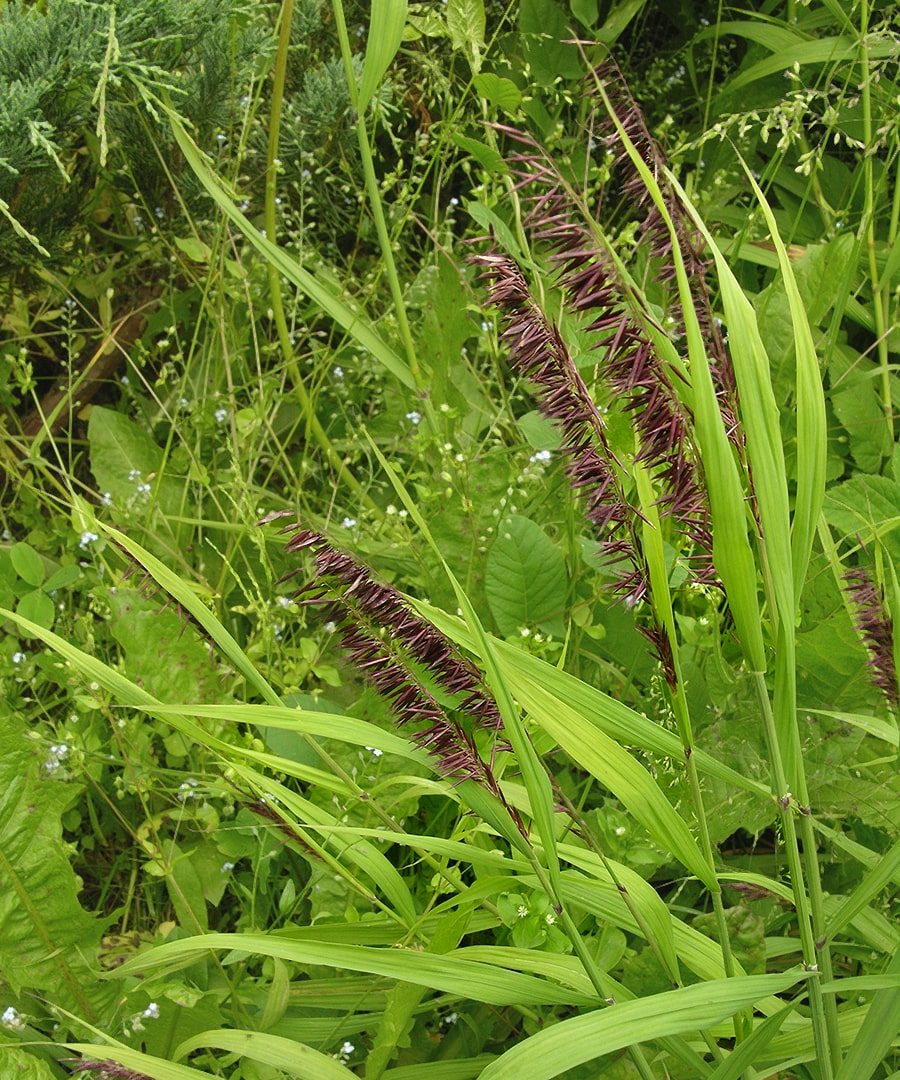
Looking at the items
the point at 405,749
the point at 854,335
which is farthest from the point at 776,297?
the point at 405,749

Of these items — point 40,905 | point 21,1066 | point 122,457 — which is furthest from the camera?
point 122,457

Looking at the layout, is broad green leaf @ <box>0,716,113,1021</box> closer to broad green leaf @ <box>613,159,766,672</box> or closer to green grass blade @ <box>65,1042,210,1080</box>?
green grass blade @ <box>65,1042,210,1080</box>

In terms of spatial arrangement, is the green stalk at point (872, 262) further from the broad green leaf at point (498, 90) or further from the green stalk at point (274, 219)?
the green stalk at point (274, 219)

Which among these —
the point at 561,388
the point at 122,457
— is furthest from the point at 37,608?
the point at 561,388

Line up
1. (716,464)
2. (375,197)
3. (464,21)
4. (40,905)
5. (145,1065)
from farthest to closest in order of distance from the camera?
(464,21), (375,197), (40,905), (145,1065), (716,464)

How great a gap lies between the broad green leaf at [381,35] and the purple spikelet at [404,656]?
492mm

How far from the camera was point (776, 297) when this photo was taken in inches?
59.3

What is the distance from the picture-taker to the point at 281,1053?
79 centimetres

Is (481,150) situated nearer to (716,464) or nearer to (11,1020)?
(716,464)

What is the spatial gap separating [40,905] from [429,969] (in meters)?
0.59

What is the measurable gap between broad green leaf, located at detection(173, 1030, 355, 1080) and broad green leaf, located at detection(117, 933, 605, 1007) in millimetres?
143

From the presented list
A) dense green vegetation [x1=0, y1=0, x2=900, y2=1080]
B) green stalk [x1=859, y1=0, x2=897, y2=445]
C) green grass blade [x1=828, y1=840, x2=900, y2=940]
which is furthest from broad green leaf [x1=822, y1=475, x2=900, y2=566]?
green grass blade [x1=828, y1=840, x2=900, y2=940]

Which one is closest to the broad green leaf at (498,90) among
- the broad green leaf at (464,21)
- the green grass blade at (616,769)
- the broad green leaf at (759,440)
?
the broad green leaf at (464,21)

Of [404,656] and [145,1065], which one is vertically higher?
[404,656]
